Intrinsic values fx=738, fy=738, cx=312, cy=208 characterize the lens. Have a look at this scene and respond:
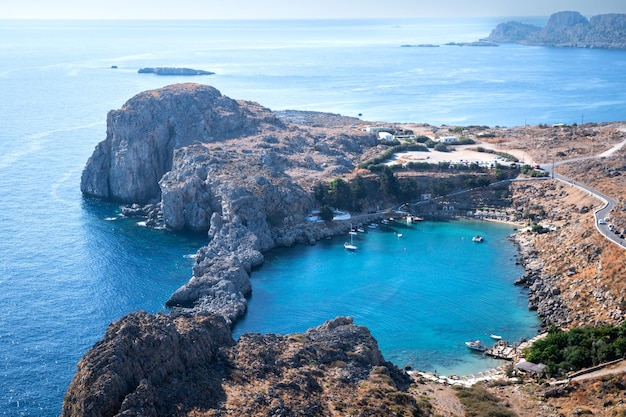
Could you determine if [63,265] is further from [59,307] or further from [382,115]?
[382,115]

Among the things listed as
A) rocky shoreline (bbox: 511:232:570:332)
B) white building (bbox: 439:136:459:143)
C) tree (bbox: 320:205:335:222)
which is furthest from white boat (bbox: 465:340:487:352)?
white building (bbox: 439:136:459:143)

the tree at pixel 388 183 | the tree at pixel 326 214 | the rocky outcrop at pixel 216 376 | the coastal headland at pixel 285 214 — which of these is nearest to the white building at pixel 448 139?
the coastal headland at pixel 285 214

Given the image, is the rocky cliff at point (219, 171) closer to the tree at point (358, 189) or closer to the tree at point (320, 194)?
the tree at point (320, 194)

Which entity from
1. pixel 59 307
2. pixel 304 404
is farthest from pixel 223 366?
pixel 59 307

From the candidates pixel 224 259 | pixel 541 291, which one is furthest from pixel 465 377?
pixel 224 259

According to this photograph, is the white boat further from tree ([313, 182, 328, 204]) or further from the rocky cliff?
tree ([313, 182, 328, 204])
